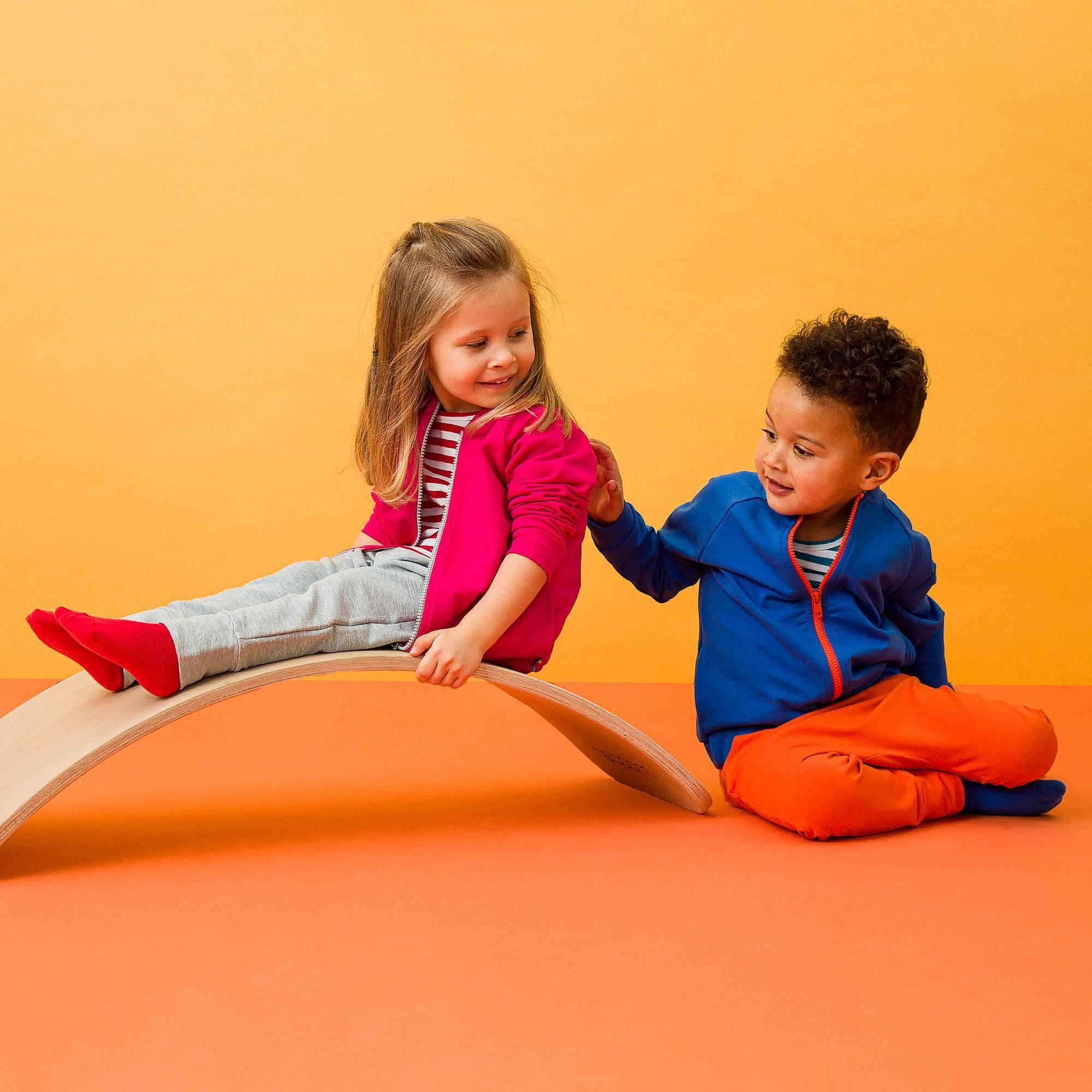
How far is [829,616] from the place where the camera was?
2.29 meters

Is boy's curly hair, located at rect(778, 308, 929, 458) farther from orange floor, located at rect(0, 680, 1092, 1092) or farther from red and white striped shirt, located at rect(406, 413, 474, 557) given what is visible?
orange floor, located at rect(0, 680, 1092, 1092)

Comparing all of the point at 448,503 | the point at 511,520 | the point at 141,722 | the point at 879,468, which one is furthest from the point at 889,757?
the point at 141,722

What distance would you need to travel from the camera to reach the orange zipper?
227cm

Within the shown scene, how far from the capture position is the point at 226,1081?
4.20 ft

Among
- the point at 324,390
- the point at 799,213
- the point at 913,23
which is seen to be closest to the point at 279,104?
the point at 324,390

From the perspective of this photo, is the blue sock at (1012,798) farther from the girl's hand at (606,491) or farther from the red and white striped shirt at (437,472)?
the red and white striped shirt at (437,472)

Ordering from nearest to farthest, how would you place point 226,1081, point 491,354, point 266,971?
point 226,1081 < point 266,971 < point 491,354

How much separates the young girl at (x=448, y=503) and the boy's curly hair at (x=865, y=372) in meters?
0.42

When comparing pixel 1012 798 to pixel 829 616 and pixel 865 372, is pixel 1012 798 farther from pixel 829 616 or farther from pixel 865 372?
pixel 865 372

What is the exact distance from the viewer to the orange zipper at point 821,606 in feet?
7.45

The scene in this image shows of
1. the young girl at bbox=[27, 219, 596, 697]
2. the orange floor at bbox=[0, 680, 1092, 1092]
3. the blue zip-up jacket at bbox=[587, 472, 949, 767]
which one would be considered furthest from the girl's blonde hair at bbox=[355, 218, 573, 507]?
the orange floor at bbox=[0, 680, 1092, 1092]

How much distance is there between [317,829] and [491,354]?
91 centimetres

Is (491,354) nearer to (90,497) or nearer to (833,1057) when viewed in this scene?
(833,1057)

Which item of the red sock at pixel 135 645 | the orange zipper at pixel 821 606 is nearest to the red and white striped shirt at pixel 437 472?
the red sock at pixel 135 645
